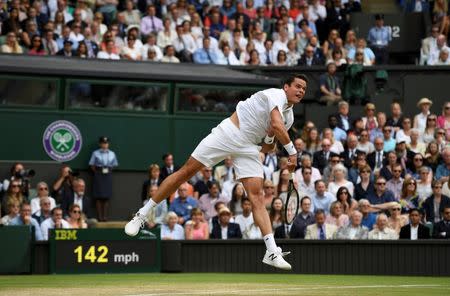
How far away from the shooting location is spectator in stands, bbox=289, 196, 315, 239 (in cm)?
1855

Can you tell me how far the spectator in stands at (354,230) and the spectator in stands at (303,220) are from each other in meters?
0.49

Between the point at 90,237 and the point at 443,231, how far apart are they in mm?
5273

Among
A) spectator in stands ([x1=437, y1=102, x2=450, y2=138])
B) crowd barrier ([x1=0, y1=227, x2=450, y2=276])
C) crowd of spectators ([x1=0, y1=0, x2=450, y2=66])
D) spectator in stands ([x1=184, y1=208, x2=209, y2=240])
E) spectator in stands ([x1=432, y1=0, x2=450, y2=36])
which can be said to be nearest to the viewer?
crowd barrier ([x1=0, y1=227, x2=450, y2=276])

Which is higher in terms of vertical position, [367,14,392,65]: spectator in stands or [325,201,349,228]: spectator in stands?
[367,14,392,65]: spectator in stands

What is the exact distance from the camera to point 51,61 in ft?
75.9

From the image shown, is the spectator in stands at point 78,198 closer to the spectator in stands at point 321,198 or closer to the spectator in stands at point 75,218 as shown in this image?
the spectator in stands at point 75,218

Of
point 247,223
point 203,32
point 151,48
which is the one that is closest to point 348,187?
point 247,223

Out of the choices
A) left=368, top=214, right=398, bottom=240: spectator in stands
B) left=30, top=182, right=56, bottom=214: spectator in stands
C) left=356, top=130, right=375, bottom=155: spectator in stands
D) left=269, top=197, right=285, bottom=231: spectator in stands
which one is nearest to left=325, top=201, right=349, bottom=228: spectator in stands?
left=368, top=214, right=398, bottom=240: spectator in stands

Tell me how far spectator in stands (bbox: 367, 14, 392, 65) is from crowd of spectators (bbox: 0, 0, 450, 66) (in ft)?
0.07

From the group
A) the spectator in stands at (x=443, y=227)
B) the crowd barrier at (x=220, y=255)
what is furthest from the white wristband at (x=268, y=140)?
the spectator in stands at (x=443, y=227)

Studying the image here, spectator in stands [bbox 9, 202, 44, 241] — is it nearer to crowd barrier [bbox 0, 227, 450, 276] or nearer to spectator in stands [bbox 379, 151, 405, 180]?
crowd barrier [bbox 0, 227, 450, 276]

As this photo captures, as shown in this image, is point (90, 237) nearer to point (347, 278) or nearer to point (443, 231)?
point (347, 278)

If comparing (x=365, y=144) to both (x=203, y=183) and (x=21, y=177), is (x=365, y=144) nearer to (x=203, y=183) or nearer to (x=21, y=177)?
(x=203, y=183)

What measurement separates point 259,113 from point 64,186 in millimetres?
8385
